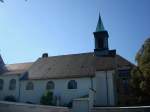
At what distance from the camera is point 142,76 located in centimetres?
2697

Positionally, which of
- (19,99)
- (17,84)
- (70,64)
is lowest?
(19,99)

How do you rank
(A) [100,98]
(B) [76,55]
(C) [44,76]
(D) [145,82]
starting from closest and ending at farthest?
(D) [145,82], (A) [100,98], (C) [44,76], (B) [76,55]

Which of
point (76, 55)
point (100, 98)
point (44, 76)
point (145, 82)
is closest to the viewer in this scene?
point (145, 82)

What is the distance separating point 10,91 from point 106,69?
15.4 metres

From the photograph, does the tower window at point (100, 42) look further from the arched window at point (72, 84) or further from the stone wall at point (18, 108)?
the stone wall at point (18, 108)

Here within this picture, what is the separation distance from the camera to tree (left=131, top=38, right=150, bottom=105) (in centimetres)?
2548

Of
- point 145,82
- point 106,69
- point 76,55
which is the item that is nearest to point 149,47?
point 145,82

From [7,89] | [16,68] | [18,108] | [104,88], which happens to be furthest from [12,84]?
[18,108]

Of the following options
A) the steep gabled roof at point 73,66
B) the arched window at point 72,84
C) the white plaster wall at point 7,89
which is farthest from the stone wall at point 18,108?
the white plaster wall at point 7,89

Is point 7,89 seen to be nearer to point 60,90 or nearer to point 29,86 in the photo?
point 29,86

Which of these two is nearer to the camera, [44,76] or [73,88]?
[73,88]

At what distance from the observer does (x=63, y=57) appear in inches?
1550

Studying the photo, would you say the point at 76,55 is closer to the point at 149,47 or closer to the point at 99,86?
the point at 99,86

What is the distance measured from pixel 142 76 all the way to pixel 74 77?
939 cm
